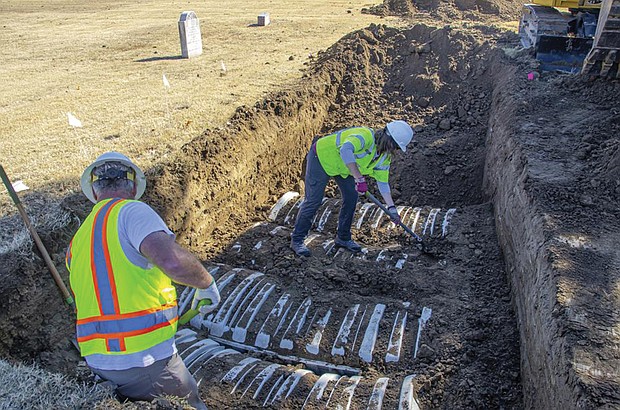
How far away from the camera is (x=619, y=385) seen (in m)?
3.06

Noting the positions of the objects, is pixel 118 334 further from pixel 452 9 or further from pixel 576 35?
pixel 452 9

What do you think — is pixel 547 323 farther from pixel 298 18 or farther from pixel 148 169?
pixel 298 18

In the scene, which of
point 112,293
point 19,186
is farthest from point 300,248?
point 112,293

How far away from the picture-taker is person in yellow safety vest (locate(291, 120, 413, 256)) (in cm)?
557

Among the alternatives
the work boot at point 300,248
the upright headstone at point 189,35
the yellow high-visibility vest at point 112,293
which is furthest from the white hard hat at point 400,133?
the upright headstone at point 189,35

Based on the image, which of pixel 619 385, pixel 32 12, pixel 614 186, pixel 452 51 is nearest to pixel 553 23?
pixel 452 51

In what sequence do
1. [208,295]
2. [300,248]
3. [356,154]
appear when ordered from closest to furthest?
[208,295] < [356,154] < [300,248]

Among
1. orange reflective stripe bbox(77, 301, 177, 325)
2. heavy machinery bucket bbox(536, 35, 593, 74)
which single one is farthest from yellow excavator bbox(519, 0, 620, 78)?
orange reflective stripe bbox(77, 301, 177, 325)

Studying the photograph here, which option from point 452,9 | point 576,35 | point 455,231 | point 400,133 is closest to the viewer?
point 400,133

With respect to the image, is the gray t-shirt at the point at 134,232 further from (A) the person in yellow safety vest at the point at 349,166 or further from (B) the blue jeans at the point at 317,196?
(B) the blue jeans at the point at 317,196

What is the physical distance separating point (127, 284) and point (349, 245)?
13.0 feet

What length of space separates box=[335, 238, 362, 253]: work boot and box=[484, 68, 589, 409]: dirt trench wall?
5.49 ft

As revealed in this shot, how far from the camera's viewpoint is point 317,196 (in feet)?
20.4

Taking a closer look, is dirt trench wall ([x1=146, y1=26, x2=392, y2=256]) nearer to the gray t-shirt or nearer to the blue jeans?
the blue jeans
